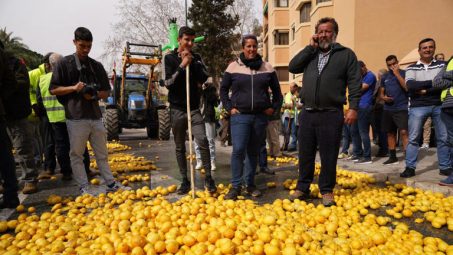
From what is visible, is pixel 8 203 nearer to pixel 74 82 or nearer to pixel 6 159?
pixel 6 159

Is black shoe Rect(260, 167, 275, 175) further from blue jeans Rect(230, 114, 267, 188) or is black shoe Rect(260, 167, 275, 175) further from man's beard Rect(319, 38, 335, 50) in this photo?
man's beard Rect(319, 38, 335, 50)

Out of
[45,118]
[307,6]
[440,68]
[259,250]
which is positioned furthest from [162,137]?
[307,6]

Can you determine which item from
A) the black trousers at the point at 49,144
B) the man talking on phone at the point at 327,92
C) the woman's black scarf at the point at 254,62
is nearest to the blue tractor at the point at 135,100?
the black trousers at the point at 49,144

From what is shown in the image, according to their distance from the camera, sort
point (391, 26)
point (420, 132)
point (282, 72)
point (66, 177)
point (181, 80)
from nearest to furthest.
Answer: point (181, 80), point (420, 132), point (66, 177), point (391, 26), point (282, 72)

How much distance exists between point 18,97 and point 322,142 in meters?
4.30

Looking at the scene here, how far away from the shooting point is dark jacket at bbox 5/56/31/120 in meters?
4.52

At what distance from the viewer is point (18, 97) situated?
4566 mm

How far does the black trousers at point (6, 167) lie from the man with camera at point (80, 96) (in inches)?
27.7

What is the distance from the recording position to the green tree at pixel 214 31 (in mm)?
35031

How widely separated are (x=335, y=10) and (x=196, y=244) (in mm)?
16728

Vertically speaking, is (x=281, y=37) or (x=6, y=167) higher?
(x=281, y=37)

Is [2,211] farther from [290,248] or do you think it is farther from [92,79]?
[290,248]

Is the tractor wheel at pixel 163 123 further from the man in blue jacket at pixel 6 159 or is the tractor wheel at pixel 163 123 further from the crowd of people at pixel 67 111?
the man in blue jacket at pixel 6 159

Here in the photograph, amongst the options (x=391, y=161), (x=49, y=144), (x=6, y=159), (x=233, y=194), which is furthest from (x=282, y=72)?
(x=6, y=159)
